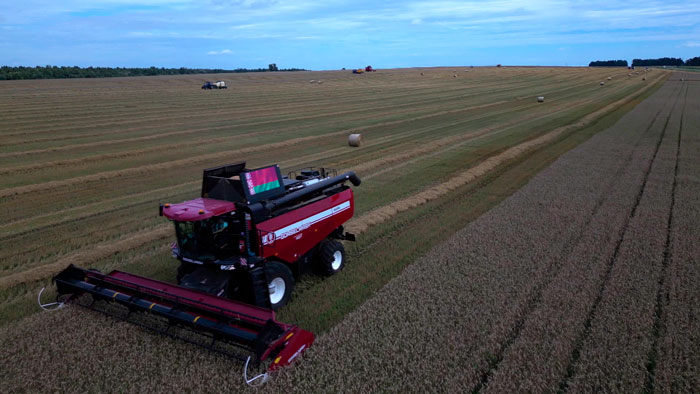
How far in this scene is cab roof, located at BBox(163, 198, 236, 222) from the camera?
6840 millimetres

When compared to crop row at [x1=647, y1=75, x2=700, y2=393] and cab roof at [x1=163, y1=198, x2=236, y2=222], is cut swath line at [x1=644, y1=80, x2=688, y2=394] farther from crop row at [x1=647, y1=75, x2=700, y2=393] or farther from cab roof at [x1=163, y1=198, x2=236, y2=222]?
cab roof at [x1=163, y1=198, x2=236, y2=222]

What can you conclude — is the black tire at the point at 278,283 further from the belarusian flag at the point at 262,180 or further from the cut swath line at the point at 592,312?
the cut swath line at the point at 592,312

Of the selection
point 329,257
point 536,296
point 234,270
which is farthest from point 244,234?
point 536,296

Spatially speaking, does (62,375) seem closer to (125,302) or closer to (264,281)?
(125,302)

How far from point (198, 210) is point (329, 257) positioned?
9.19 ft

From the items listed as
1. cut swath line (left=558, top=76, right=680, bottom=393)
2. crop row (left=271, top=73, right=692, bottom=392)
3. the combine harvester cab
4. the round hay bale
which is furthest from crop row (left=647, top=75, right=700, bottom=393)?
the round hay bale

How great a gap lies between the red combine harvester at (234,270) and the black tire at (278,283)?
2 cm

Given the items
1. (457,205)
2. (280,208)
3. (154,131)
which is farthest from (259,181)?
(154,131)

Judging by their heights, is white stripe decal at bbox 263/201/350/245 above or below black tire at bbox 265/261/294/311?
above

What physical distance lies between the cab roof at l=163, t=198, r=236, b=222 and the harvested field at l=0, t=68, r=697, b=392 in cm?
184

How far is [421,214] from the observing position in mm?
12789

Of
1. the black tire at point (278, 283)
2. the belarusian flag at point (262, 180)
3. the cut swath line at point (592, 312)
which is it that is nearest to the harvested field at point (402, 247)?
the cut swath line at point (592, 312)

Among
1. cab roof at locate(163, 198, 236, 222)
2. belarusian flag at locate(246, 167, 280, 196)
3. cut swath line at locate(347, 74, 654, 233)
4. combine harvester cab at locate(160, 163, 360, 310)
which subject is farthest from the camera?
cut swath line at locate(347, 74, 654, 233)

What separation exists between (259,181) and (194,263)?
5.38ft
